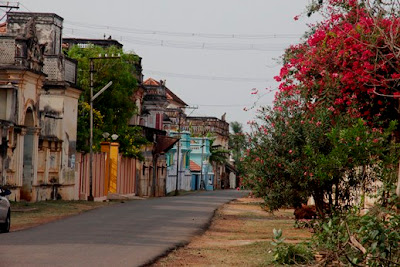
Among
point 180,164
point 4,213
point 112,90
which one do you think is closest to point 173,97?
point 180,164

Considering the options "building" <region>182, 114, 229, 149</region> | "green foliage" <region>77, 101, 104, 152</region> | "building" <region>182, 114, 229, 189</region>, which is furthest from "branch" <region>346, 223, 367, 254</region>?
→ "building" <region>182, 114, 229, 189</region>

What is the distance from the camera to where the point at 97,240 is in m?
18.2

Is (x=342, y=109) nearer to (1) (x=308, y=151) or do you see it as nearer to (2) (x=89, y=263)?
(1) (x=308, y=151)

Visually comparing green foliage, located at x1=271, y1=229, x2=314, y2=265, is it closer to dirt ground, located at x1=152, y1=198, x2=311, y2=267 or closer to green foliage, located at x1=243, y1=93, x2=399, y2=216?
dirt ground, located at x1=152, y1=198, x2=311, y2=267

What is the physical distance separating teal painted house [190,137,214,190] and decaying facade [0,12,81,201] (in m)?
54.3

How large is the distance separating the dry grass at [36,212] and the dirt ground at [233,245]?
15.8ft

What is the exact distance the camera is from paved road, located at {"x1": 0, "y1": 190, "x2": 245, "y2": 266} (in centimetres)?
1452

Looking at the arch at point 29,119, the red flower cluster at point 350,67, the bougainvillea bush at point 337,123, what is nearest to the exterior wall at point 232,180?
the arch at point 29,119

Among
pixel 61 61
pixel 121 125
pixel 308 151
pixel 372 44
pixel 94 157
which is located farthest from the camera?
pixel 121 125

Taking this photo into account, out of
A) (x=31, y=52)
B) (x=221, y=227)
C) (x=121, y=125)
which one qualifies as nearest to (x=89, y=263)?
(x=221, y=227)

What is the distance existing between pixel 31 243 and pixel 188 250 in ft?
10.3

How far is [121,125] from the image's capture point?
52.5 meters

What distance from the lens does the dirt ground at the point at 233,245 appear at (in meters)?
15.9

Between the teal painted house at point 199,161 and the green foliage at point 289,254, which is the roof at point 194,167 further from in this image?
the green foliage at point 289,254
